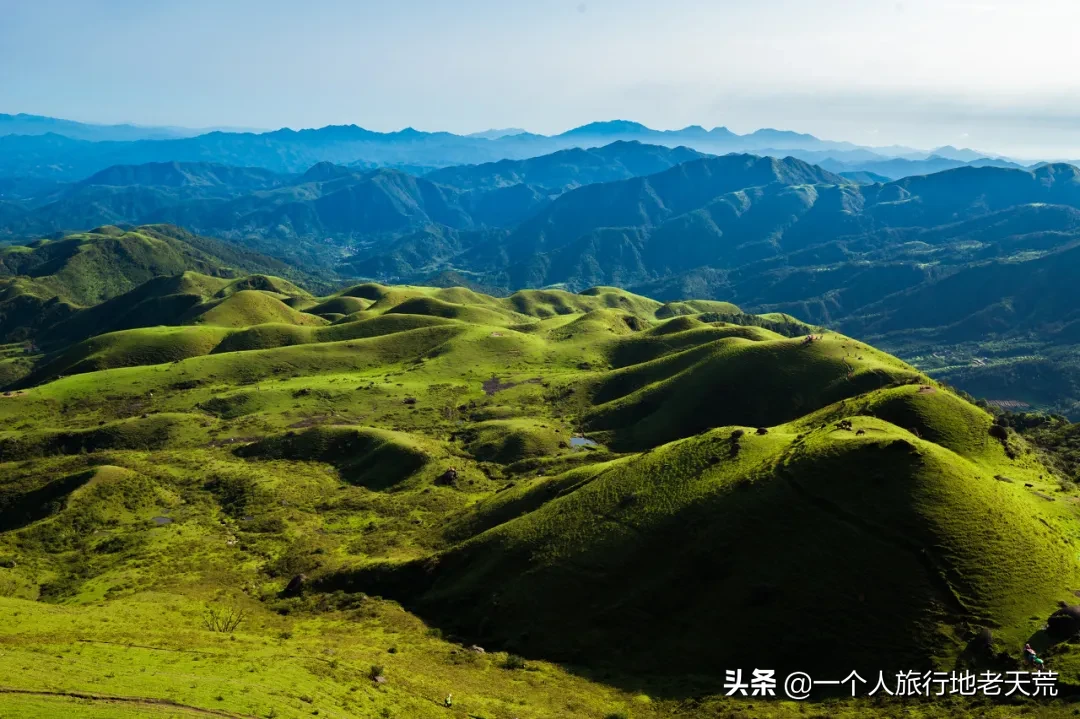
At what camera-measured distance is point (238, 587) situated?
97062 millimetres

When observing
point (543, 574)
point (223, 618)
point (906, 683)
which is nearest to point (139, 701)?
point (223, 618)

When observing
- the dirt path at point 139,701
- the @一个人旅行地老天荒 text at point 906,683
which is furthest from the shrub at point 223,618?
the @一个人旅行地老天荒 text at point 906,683

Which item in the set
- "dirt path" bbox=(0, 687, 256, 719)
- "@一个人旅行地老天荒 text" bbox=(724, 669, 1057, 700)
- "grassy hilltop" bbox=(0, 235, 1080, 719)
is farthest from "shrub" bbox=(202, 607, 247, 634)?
"@一个人旅行地老天荒 text" bbox=(724, 669, 1057, 700)

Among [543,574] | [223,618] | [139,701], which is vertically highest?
[139,701]

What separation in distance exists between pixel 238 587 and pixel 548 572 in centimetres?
4895

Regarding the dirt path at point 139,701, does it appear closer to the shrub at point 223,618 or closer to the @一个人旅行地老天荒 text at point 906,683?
the shrub at point 223,618

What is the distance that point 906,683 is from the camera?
2307 inches

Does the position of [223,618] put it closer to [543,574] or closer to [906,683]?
[543,574]

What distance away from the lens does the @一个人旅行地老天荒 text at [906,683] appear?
183 ft

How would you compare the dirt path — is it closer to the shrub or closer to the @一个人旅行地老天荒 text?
the shrub

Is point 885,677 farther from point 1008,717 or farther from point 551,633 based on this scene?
point 551,633

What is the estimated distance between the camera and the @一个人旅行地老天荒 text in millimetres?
55812

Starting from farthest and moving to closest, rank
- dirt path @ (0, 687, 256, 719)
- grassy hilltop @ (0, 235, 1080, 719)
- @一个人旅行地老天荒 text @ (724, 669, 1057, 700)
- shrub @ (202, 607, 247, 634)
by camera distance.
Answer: shrub @ (202, 607, 247, 634), grassy hilltop @ (0, 235, 1080, 719), @一个人旅行地老天荒 text @ (724, 669, 1057, 700), dirt path @ (0, 687, 256, 719)

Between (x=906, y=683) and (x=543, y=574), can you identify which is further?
(x=543, y=574)
